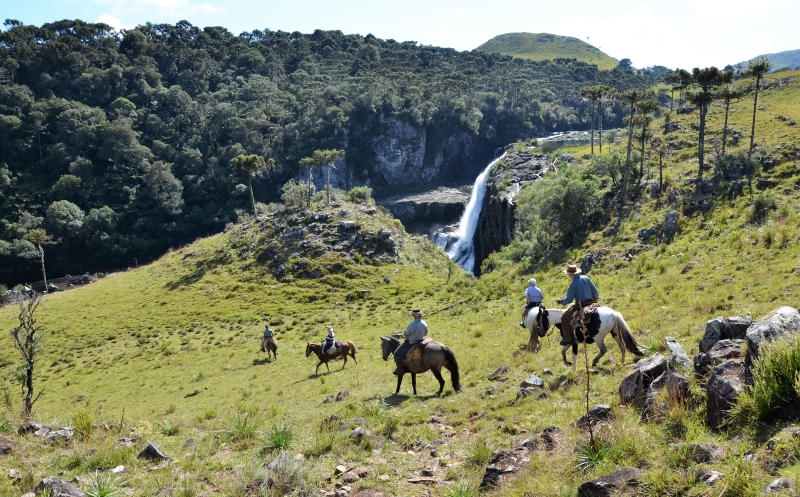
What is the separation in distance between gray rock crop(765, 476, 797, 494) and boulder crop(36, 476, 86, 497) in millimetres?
9154

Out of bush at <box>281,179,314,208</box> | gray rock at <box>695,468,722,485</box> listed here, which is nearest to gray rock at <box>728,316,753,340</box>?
gray rock at <box>695,468,722,485</box>

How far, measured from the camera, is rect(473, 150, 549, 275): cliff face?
57406mm

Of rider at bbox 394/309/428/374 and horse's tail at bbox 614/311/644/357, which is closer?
horse's tail at bbox 614/311/644/357

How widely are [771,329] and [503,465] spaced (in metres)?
4.57

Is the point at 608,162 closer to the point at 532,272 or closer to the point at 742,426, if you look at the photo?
the point at 532,272

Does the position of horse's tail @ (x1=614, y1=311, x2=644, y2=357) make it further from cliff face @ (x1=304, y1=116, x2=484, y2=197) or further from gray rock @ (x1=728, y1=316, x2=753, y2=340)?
cliff face @ (x1=304, y1=116, x2=484, y2=197)

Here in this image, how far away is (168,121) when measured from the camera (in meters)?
114

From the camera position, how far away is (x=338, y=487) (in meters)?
7.85

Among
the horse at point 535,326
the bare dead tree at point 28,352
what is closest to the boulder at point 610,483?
the horse at point 535,326

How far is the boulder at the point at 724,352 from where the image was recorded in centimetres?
791

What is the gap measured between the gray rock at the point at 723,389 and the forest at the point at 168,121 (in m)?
79.0

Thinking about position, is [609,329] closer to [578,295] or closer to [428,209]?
[578,295]

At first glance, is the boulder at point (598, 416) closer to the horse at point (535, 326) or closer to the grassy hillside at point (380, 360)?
the grassy hillside at point (380, 360)

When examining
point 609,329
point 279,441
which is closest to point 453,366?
point 609,329
